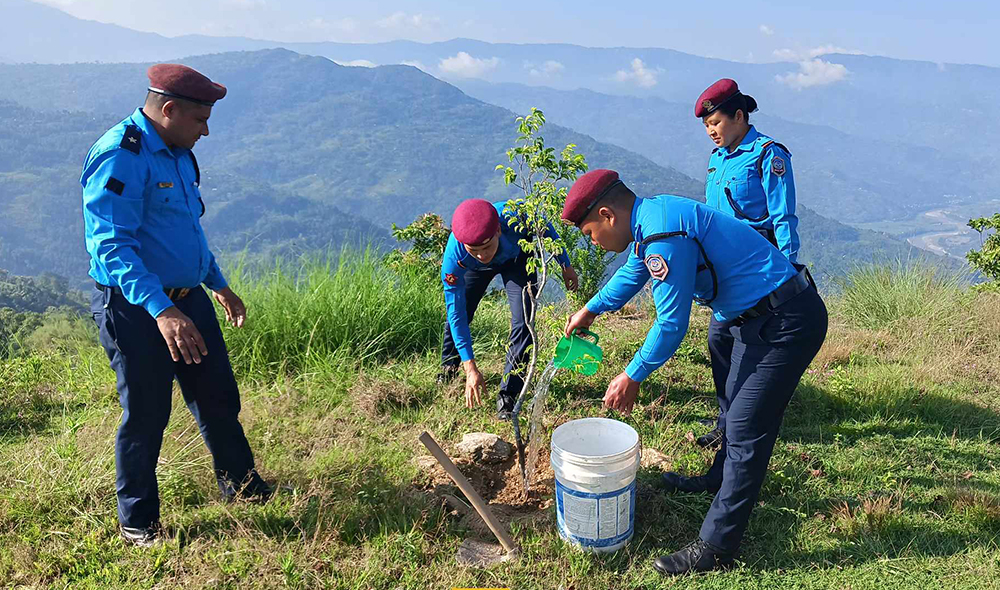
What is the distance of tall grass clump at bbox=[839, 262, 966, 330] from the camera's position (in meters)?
6.33

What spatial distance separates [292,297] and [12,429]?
2065 millimetres

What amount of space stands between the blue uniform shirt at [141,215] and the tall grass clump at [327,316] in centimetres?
219

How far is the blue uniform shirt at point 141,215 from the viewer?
2.37 meters

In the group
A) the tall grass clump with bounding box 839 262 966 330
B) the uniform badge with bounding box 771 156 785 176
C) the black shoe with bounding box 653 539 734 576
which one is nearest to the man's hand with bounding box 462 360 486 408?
the black shoe with bounding box 653 539 734 576

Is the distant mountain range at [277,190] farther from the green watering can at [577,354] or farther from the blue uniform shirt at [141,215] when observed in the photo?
the green watering can at [577,354]

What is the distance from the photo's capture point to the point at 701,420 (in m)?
4.15

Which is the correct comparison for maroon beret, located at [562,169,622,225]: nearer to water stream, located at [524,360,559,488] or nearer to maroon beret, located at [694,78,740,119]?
water stream, located at [524,360,559,488]

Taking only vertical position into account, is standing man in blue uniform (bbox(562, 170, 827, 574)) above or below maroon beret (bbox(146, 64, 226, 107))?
below

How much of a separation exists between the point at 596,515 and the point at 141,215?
7.22 ft

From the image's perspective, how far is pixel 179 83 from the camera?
2512 millimetres

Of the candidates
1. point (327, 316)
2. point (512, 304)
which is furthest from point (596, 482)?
point (327, 316)

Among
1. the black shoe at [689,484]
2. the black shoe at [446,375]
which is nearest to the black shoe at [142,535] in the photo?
the black shoe at [446,375]

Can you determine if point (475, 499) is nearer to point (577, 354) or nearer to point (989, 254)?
point (577, 354)

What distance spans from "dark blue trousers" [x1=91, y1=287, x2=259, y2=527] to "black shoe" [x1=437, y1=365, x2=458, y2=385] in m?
1.62
